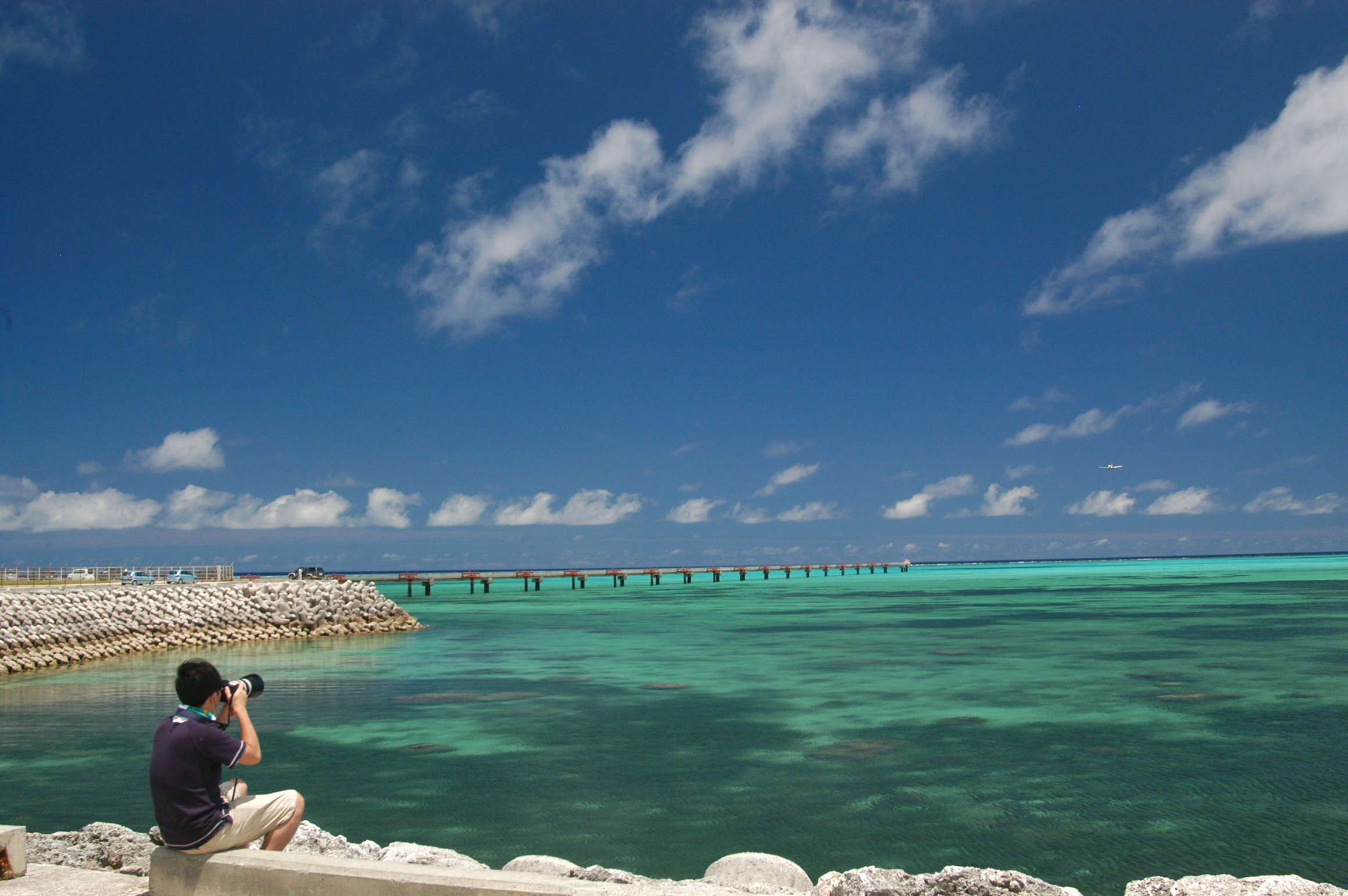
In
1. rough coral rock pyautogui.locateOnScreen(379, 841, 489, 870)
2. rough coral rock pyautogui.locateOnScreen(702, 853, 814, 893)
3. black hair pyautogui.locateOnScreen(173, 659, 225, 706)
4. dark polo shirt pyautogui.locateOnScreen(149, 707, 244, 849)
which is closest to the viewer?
dark polo shirt pyautogui.locateOnScreen(149, 707, 244, 849)

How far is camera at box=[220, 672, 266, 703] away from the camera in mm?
5910

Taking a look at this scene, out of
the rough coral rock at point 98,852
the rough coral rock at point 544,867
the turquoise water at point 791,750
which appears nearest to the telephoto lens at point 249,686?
the rough coral rock at point 98,852

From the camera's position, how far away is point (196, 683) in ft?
18.6

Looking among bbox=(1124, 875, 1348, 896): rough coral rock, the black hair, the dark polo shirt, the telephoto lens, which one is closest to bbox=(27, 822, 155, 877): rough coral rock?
the dark polo shirt

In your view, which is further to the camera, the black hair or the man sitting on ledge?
the black hair

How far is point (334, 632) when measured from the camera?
39.2 meters

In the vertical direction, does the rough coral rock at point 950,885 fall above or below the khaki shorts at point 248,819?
below

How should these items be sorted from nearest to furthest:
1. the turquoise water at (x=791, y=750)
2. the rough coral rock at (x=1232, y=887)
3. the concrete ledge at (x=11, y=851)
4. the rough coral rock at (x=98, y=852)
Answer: the concrete ledge at (x=11, y=851) → the rough coral rock at (x=1232, y=887) → the rough coral rock at (x=98, y=852) → the turquoise water at (x=791, y=750)

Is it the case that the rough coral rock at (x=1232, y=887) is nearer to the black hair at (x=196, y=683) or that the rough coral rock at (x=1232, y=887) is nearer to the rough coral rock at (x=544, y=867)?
the rough coral rock at (x=544, y=867)

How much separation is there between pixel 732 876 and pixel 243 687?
13.5 feet

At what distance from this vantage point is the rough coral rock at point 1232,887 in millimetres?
6191

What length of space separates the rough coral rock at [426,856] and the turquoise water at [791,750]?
1605 mm

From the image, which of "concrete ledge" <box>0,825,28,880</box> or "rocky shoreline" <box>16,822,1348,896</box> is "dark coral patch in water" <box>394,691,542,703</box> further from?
"concrete ledge" <box>0,825,28,880</box>

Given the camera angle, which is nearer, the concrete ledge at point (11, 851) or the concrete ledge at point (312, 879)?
the concrete ledge at point (312, 879)
